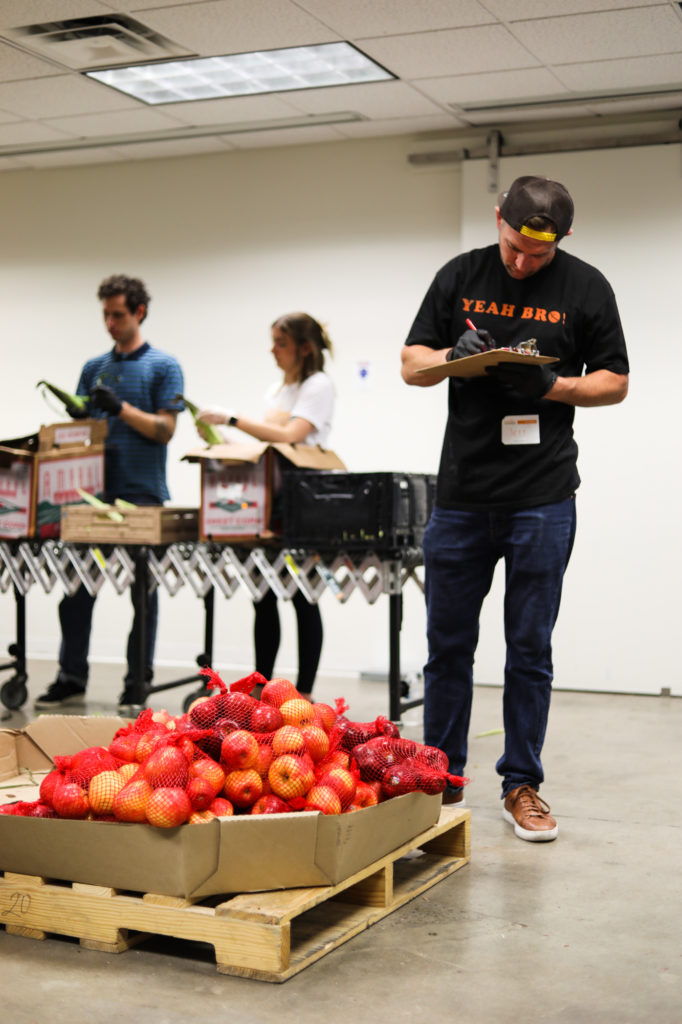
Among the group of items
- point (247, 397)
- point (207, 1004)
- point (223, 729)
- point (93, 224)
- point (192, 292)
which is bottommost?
point (207, 1004)

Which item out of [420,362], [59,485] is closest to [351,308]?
[59,485]

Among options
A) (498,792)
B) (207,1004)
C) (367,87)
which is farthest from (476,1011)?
(367,87)

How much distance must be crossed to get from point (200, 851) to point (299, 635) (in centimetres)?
246

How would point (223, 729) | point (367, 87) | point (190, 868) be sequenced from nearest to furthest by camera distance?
1. point (190, 868)
2. point (223, 729)
3. point (367, 87)

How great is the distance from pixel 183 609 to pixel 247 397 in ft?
4.19

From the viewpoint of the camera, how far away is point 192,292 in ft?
21.8

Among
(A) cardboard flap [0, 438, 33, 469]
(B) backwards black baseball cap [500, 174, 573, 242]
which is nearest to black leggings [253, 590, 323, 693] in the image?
(A) cardboard flap [0, 438, 33, 469]

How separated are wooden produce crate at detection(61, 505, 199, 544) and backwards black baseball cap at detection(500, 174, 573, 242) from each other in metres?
2.16

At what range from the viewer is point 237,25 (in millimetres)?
4691

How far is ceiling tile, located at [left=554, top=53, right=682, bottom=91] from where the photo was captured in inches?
195

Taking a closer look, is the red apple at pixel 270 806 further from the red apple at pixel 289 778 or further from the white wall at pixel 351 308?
the white wall at pixel 351 308

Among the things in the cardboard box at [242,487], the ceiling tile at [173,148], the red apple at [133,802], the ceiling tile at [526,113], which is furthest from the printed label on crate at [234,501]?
the ceiling tile at [173,148]

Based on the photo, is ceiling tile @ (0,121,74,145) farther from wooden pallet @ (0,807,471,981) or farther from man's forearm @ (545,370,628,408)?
wooden pallet @ (0,807,471,981)

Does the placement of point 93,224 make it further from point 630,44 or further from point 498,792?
point 498,792
